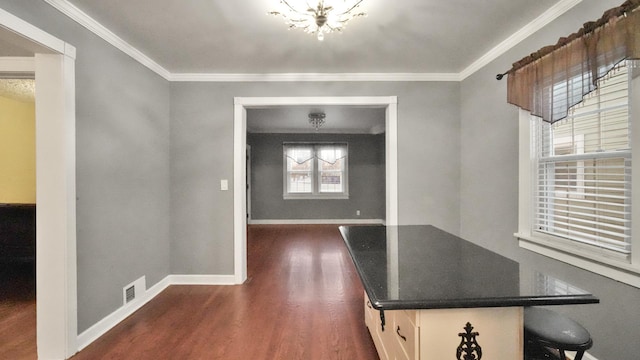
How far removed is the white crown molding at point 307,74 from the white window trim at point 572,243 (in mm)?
663

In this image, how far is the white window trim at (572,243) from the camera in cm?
136

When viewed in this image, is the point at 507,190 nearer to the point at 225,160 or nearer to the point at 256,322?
the point at 256,322

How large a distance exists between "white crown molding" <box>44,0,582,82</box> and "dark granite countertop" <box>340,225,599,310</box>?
1.78 m

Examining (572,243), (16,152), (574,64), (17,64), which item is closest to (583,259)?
Result: (572,243)

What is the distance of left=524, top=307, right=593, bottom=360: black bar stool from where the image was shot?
3.37 feet

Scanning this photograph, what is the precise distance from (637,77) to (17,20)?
3396 mm

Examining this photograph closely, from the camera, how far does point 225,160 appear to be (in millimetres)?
3066

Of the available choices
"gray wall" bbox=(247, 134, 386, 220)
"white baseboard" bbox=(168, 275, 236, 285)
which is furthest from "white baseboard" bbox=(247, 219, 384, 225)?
"white baseboard" bbox=(168, 275, 236, 285)

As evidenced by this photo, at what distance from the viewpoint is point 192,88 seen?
10.1ft

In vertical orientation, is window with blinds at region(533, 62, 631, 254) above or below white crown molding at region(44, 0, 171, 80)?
below

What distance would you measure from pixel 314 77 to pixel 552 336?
286 centimetres

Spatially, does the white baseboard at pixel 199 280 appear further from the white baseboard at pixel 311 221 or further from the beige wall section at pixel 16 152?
the white baseboard at pixel 311 221

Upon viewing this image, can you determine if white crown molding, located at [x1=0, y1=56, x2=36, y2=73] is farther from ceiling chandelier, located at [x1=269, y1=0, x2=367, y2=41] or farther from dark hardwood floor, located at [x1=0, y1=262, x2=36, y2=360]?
dark hardwood floor, located at [x1=0, y1=262, x2=36, y2=360]

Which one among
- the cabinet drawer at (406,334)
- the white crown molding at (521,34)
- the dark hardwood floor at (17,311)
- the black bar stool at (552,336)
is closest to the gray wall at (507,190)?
the white crown molding at (521,34)
